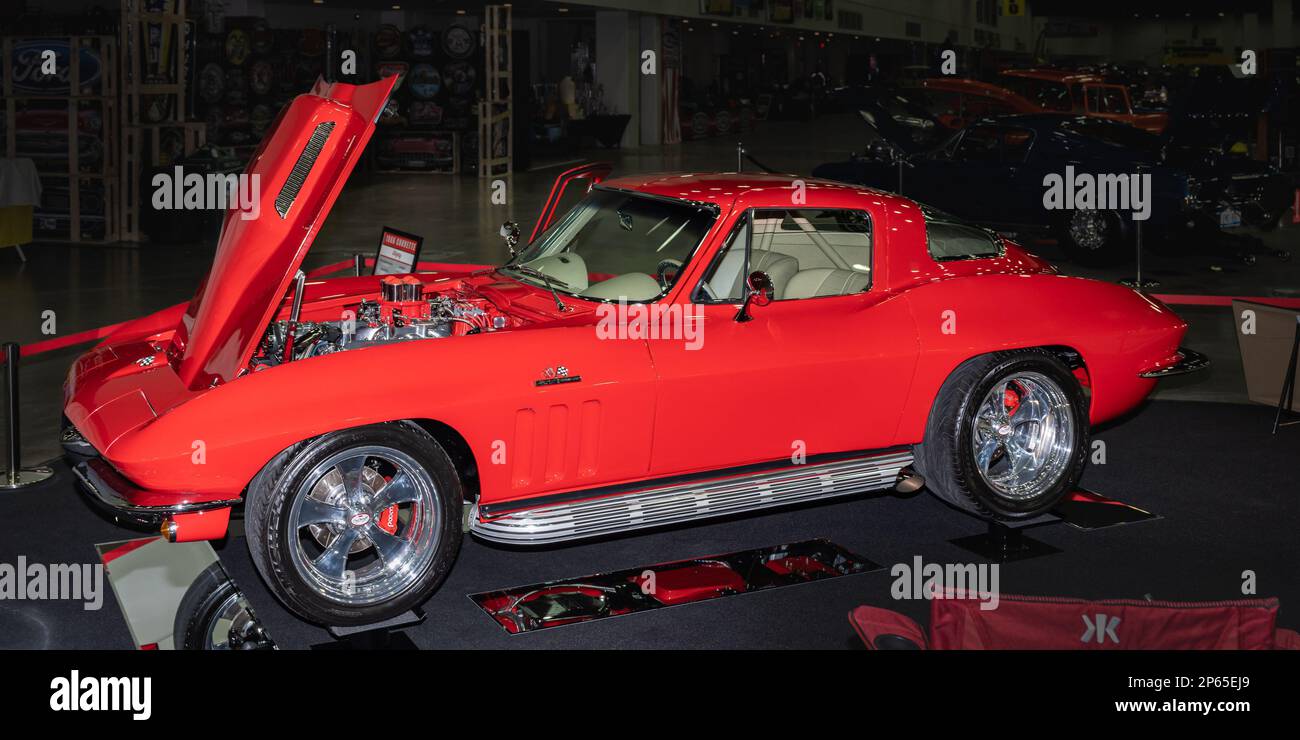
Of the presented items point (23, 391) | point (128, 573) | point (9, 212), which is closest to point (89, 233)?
point (9, 212)

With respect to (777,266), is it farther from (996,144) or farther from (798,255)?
(996,144)

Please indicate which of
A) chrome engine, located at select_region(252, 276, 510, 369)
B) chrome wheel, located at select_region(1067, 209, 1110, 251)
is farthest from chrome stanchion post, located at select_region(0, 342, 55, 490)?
chrome wheel, located at select_region(1067, 209, 1110, 251)

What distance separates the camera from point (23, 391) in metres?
7.77

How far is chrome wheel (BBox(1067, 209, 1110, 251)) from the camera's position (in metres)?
12.9

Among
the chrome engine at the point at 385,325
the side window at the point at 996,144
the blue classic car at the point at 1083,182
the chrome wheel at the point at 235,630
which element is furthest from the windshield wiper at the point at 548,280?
the side window at the point at 996,144

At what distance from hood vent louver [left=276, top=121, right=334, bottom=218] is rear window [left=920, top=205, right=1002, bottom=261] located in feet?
9.24

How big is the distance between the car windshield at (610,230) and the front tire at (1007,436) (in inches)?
49.7

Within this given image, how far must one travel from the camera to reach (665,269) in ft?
17.1

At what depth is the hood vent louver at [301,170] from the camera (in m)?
4.66

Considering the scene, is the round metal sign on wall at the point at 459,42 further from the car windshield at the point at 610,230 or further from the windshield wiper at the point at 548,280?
the windshield wiper at the point at 548,280

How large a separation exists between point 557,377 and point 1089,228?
968 centimetres

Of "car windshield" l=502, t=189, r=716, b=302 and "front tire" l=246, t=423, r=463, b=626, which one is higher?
"car windshield" l=502, t=189, r=716, b=302

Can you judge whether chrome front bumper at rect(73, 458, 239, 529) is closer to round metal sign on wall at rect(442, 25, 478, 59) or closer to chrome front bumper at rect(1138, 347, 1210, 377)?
chrome front bumper at rect(1138, 347, 1210, 377)

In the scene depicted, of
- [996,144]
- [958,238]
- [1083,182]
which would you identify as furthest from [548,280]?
[996,144]
